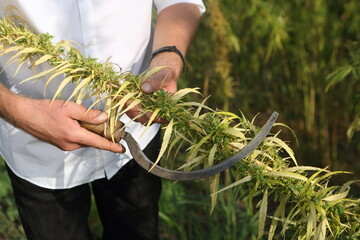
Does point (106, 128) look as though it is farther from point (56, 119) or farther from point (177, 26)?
point (177, 26)

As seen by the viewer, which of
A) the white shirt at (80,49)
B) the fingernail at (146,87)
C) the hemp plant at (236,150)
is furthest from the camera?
the white shirt at (80,49)

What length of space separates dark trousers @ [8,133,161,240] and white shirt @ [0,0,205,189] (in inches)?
2.3

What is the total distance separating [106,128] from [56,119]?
0.12 meters

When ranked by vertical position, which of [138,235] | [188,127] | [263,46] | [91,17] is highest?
[263,46]

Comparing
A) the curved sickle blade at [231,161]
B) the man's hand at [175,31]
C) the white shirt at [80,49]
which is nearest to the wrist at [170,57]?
the man's hand at [175,31]

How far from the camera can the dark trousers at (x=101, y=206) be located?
1.37 metres

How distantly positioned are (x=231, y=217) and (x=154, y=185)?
519 mm

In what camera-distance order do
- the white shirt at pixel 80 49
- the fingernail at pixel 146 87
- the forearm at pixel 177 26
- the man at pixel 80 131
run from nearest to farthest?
the fingernail at pixel 146 87
the man at pixel 80 131
the white shirt at pixel 80 49
the forearm at pixel 177 26

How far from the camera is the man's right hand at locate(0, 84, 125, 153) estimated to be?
39.6 inches

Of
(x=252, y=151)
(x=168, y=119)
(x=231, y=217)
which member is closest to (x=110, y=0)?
(x=168, y=119)

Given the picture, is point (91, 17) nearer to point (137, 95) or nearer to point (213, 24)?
point (137, 95)

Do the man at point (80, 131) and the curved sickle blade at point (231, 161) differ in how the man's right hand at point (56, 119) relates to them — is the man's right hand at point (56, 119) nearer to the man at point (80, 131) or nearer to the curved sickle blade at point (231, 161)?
the man at point (80, 131)

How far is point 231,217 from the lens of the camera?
1934mm

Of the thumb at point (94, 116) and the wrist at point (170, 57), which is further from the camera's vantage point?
the wrist at point (170, 57)
